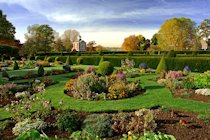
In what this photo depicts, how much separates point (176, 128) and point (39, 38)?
39719 millimetres

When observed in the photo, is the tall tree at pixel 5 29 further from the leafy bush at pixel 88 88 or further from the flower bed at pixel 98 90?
the leafy bush at pixel 88 88

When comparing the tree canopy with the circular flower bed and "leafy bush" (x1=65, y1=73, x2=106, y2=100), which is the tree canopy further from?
"leafy bush" (x1=65, y1=73, x2=106, y2=100)

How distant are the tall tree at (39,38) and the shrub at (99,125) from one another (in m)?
34.0

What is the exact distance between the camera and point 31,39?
4241 cm

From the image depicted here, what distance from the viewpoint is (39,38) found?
4366 centimetres

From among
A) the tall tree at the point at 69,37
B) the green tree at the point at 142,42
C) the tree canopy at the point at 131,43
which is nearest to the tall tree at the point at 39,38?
the tall tree at the point at 69,37

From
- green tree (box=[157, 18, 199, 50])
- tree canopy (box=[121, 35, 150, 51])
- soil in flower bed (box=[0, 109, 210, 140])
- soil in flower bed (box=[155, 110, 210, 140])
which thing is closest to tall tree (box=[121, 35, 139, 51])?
tree canopy (box=[121, 35, 150, 51])

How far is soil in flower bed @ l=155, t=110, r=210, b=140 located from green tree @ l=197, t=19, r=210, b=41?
57160 mm

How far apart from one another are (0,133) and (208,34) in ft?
202

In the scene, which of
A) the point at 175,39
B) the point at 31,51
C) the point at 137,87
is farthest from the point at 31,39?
the point at 137,87

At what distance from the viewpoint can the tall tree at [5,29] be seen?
44466 millimetres

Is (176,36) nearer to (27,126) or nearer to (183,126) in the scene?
(183,126)

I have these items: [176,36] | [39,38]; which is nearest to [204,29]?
[176,36]

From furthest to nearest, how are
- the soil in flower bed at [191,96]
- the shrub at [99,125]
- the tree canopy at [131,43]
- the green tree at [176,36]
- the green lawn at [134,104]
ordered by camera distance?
the tree canopy at [131,43], the green tree at [176,36], the soil in flower bed at [191,96], the green lawn at [134,104], the shrub at [99,125]
